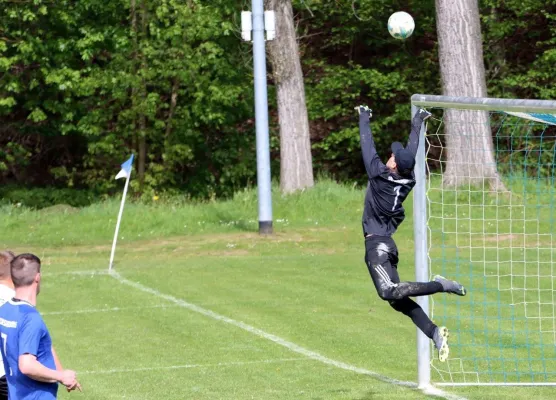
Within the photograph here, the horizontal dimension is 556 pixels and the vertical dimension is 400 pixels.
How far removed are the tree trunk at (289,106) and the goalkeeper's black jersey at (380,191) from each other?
16.6 m

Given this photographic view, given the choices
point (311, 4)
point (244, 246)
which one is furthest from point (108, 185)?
point (244, 246)

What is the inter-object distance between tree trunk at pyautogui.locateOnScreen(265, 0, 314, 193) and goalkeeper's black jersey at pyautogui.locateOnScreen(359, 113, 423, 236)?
54.6 feet

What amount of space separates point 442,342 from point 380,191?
5.14 ft

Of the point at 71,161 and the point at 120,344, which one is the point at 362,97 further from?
the point at 120,344

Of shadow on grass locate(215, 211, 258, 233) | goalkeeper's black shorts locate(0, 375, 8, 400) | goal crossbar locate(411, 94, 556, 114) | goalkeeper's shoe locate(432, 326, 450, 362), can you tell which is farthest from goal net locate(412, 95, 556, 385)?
goalkeeper's black shorts locate(0, 375, 8, 400)

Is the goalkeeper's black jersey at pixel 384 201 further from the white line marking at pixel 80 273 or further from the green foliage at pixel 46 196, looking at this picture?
the green foliage at pixel 46 196

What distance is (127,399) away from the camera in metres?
10.9

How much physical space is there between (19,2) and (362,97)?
11.4 meters

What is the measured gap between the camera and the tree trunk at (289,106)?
1071 inches

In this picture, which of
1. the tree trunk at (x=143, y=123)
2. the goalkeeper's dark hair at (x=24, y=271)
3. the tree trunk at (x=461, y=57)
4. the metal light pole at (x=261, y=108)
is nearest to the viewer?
the goalkeeper's dark hair at (x=24, y=271)

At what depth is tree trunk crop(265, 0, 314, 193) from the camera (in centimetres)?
2720

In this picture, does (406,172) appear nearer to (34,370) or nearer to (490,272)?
(34,370)

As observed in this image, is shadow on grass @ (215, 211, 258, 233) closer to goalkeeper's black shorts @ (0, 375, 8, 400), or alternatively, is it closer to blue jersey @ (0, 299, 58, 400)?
goalkeeper's black shorts @ (0, 375, 8, 400)

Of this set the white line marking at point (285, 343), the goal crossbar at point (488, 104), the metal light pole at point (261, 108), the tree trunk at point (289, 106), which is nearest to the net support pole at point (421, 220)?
the goal crossbar at point (488, 104)
